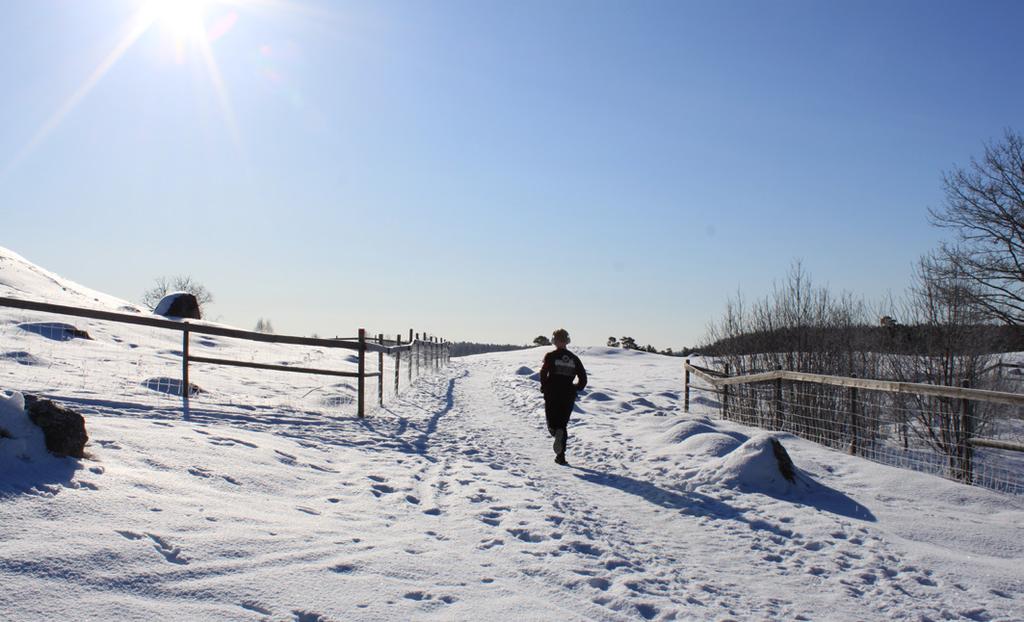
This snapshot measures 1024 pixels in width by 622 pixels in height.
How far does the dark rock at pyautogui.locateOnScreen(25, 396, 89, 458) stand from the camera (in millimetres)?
3984

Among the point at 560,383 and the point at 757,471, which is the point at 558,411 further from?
the point at 757,471

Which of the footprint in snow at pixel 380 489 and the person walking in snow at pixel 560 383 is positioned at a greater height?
the person walking in snow at pixel 560 383

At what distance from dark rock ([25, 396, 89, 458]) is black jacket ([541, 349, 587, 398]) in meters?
5.12

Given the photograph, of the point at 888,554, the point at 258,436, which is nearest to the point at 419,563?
the point at 888,554

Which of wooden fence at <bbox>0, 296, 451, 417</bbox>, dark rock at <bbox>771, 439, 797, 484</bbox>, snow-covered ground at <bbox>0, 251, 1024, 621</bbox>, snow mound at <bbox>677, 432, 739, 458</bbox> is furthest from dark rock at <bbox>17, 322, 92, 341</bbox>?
dark rock at <bbox>771, 439, 797, 484</bbox>

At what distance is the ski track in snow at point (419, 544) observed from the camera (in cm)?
290

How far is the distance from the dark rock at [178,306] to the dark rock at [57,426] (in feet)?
97.6

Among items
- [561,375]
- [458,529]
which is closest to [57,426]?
[458,529]

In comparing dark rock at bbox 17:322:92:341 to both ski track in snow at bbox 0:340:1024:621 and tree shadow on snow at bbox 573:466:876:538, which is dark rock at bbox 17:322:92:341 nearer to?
ski track in snow at bbox 0:340:1024:621

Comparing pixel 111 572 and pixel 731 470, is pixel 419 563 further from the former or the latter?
pixel 731 470

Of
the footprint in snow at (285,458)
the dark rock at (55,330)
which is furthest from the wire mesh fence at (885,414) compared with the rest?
the dark rock at (55,330)

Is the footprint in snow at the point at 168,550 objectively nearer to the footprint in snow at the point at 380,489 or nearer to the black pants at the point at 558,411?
the footprint in snow at the point at 380,489

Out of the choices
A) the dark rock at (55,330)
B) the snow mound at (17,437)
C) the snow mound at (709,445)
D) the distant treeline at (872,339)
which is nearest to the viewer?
the snow mound at (17,437)

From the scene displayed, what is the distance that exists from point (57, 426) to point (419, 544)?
2.56m
